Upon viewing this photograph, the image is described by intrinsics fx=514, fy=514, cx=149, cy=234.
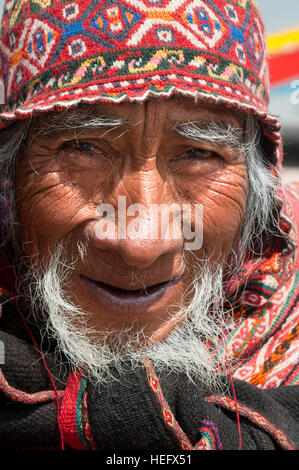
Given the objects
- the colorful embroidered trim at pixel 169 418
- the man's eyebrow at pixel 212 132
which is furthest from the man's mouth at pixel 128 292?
the man's eyebrow at pixel 212 132

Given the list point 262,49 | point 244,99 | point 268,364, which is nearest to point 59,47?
point 244,99

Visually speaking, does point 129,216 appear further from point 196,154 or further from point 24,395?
point 24,395

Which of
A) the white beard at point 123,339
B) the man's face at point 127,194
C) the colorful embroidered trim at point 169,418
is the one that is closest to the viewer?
the colorful embroidered trim at point 169,418

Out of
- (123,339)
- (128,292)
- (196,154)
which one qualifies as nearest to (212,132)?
(196,154)

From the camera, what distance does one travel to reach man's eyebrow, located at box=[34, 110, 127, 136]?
4.97 feet

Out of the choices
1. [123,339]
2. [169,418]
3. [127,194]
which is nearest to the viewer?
→ [169,418]

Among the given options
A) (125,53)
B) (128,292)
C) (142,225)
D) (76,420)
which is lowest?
(76,420)

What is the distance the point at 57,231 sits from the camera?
64.7 inches

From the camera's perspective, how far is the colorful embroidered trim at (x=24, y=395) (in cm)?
150

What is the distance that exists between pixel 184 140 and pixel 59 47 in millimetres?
470

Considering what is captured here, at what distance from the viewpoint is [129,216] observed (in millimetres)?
1518

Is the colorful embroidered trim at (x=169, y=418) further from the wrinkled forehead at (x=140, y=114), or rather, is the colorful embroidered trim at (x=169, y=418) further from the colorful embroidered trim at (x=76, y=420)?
the wrinkled forehead at (x=140, y=114)

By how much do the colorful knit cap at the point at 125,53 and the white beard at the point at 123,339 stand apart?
20.3 inches

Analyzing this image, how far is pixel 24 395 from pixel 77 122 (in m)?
0.83
